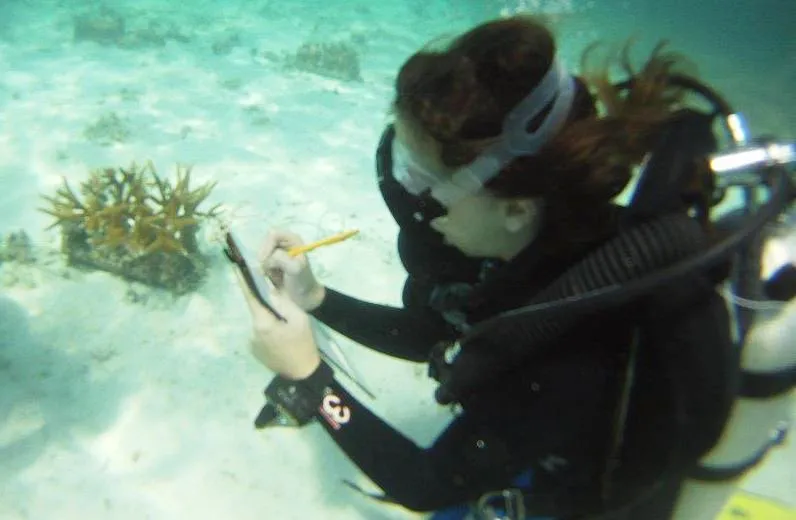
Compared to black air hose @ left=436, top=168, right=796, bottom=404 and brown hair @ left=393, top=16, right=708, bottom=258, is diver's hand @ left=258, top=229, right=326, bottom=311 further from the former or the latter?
black air hose @ left=436, top=168, right=796, bottom=404

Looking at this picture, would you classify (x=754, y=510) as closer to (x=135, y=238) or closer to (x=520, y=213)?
(x=520, y=213)

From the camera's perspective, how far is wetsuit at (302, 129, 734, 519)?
1.25 meters

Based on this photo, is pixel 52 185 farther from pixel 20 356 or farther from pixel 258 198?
pixel 20 356

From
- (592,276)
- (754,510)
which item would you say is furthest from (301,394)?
(754,510)

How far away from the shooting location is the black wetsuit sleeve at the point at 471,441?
1.44 m

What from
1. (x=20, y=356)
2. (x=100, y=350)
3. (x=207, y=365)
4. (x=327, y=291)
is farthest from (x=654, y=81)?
(x=20, y=356)

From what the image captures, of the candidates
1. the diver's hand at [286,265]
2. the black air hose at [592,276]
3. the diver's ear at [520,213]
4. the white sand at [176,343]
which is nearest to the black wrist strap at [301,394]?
the diver's hand at [286,265]

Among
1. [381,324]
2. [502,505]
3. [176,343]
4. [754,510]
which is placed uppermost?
[502,505]

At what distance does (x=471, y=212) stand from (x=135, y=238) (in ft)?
13.6

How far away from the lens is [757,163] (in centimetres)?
132

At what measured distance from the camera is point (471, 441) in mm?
1646

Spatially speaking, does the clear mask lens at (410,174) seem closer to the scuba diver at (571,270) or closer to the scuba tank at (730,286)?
the scuba diver at (571,270)

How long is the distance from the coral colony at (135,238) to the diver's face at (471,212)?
372 centimetres

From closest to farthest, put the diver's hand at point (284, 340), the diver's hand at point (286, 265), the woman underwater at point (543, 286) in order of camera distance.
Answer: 1. the woman underwater at point (543, 286)
2. the diver's hand at point (284, 340)
3. the diver's hand at point (286, 265)
